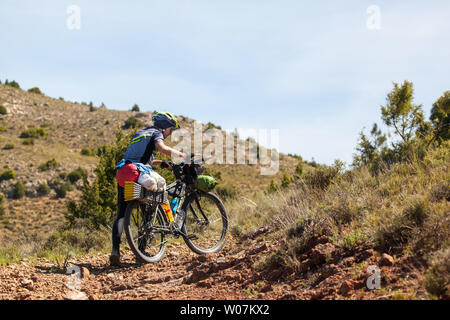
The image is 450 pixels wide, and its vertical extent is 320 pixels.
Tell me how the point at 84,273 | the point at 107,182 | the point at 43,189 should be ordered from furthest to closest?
the point at 43,189
the point at 107,182
the point at 84,273

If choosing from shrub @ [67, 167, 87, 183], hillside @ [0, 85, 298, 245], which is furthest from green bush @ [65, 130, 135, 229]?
shrub @ [67, 167, 87, 183]

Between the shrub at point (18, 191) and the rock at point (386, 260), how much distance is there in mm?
34510

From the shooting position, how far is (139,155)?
5.98 metres

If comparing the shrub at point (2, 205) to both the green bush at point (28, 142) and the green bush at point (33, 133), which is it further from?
the green bush at point (33, 133)

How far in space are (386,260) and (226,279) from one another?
2069 millimetres

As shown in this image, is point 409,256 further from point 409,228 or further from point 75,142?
point 75,142

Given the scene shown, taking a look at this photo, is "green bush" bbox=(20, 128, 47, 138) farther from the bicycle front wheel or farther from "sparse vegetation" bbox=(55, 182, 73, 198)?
the bicycle front wheel

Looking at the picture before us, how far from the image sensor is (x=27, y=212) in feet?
99.2

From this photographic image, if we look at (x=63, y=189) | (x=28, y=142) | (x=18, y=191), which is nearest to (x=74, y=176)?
(x=63, y=189)

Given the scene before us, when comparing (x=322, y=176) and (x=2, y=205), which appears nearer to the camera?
(x=322, y=176)

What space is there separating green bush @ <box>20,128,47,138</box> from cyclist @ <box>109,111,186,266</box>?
4451cm

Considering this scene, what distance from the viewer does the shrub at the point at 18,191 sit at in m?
32.8

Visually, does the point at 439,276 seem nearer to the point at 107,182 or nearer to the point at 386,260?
the point at 386,260
